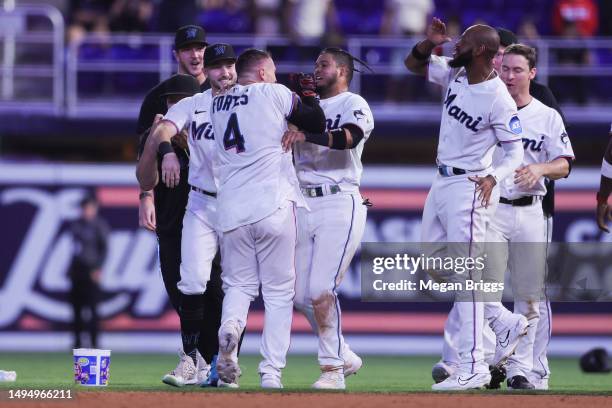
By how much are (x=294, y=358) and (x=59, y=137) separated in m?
4.42

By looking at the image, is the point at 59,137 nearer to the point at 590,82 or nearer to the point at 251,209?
the point at 590,82

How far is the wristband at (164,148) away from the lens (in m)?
9.12

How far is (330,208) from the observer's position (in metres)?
9.27

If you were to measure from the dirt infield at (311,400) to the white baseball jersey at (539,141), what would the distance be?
1858 mm

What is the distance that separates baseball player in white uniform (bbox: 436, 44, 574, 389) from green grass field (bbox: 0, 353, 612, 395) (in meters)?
0.37

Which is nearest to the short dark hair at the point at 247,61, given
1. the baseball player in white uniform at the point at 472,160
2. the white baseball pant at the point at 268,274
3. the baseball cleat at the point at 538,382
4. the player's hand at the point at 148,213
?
the white baseball pant at the point at 268,274

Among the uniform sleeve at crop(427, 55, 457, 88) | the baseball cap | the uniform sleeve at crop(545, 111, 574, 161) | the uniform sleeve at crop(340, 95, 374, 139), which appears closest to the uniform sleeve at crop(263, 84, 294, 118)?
the uniform sleeve at crop(340, 95, 374, 139)

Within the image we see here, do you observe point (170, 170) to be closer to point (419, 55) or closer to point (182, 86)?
point (182, 86)

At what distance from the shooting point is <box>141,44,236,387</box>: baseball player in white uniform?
9.33m

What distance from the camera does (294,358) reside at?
580 inches

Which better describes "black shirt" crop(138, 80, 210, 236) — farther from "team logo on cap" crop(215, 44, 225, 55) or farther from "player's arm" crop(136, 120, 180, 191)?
"team logo on cap" crop(215, 44, 225, 55)

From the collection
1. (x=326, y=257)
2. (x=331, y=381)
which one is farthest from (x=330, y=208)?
(x=331, y=381)

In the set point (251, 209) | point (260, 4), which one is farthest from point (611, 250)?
point (251, 209)

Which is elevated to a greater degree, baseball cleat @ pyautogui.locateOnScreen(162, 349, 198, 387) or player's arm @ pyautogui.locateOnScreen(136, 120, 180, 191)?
player's arm @ pyautogui.locateOnScreen(136, 120, 180, 191)
